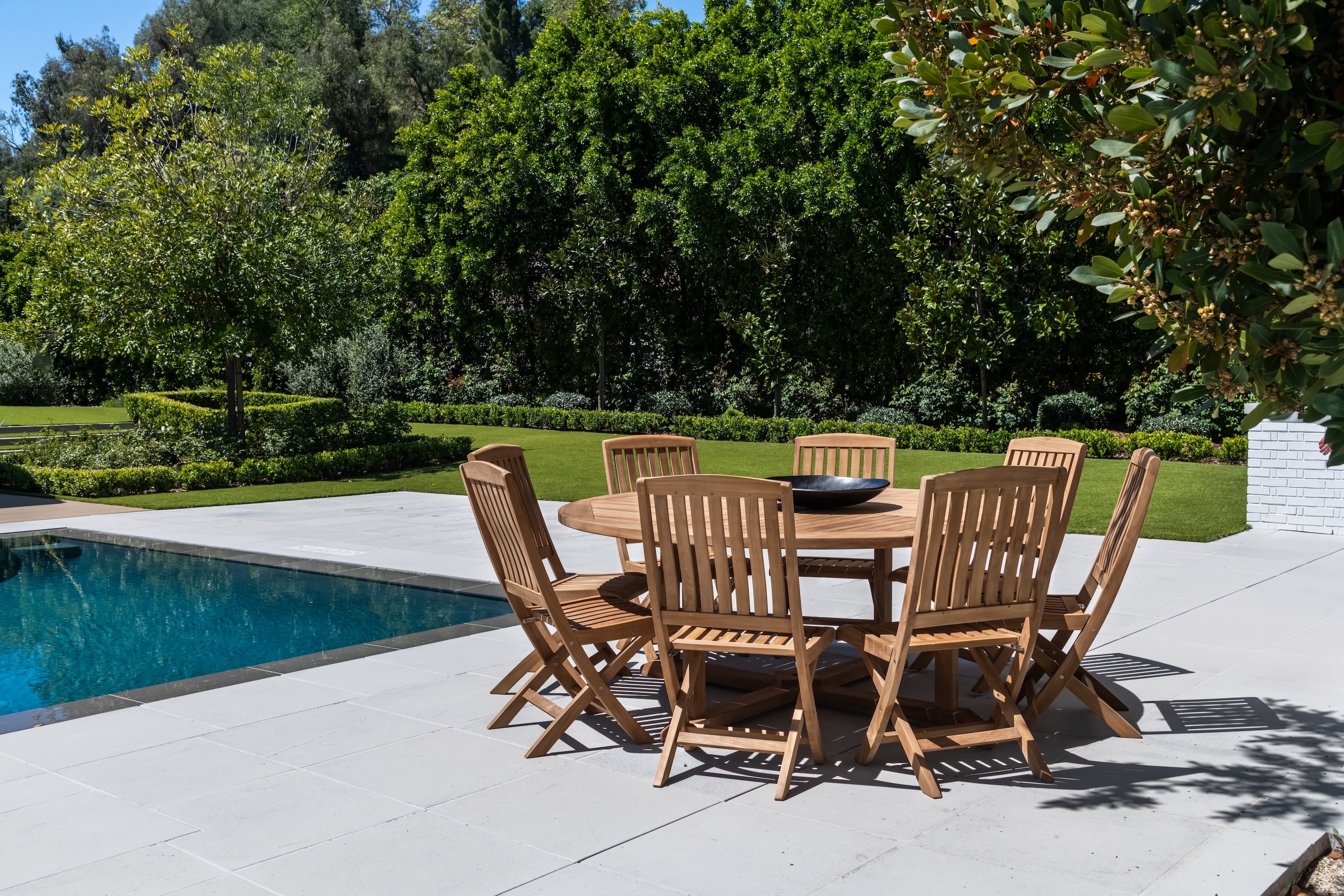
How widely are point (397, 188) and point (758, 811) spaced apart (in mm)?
25961

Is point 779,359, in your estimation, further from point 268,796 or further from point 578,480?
point 268,796

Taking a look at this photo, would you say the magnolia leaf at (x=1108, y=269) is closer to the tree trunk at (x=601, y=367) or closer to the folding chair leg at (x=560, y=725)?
the folding chair leg at (x=560, y=725)

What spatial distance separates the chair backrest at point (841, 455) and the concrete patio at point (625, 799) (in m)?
1.55

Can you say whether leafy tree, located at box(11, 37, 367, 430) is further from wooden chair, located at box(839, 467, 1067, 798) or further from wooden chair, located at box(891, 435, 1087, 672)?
wooden chair, located at box(839, 467, 1067, 798)

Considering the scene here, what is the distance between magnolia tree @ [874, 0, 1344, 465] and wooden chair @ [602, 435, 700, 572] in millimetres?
3385

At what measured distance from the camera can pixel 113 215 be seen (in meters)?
15.0

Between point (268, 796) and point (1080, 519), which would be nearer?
point (268, 796)

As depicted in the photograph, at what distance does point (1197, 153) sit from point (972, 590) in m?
2.04

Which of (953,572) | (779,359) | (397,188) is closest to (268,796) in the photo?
(953,572)

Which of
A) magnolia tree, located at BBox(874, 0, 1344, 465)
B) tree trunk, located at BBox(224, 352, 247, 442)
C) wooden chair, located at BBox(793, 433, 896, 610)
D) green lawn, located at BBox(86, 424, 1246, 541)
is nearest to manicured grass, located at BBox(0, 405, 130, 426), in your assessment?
tree trunk, located at BBox(224, 352, 247, 442)

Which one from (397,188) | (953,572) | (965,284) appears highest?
(397,188)

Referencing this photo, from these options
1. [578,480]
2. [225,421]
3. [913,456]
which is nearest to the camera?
[578,480]

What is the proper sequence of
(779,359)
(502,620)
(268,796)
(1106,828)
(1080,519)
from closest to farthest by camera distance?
(1106,828) < (268,796) < (502,620) < (1080,519) < (779,359)

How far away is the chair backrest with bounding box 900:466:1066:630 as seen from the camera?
3.77 metres
